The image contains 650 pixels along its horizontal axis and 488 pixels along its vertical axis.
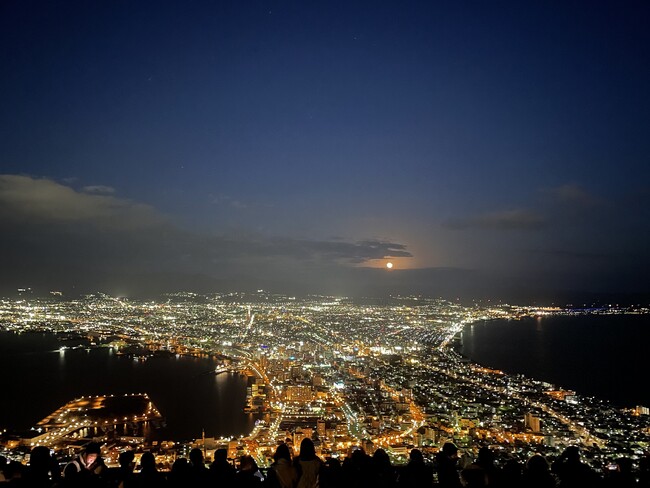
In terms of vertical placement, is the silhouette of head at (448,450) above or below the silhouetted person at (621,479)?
above

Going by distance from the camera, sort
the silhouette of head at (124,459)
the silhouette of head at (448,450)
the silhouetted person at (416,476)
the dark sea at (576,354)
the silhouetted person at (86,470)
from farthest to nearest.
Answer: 1. the dark sea at (576,354)
2. the silhouette of head at (448,450)
3. the silhouette of head at (124,459)
4. the silhouetted person at (416,476)
5. the silhouetted person at (86,470)

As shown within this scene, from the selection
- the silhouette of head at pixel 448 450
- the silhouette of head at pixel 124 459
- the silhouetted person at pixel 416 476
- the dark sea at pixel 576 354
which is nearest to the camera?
the silhouetted person at pixel 416 476

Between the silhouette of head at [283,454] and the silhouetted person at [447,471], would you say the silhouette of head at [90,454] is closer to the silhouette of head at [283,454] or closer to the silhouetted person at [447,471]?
the silhouette of head at [283,454]

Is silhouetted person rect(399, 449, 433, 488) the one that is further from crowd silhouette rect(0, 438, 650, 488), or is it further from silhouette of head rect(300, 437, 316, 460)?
silhouette of head rect(300, 437, 316, 460)

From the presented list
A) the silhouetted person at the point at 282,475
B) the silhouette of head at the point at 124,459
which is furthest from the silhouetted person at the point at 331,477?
the silhouette of head at the point at 124,459

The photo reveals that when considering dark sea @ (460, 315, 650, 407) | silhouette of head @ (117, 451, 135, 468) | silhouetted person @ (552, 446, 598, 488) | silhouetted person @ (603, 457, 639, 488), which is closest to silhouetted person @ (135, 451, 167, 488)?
silhouette of head @ (117, 451, 135, 468)

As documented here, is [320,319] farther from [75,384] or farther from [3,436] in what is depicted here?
[3,436]

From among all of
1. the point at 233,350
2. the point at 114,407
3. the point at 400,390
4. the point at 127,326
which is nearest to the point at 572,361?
the point at 400,390

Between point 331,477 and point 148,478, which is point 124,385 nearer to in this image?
point 148,478
